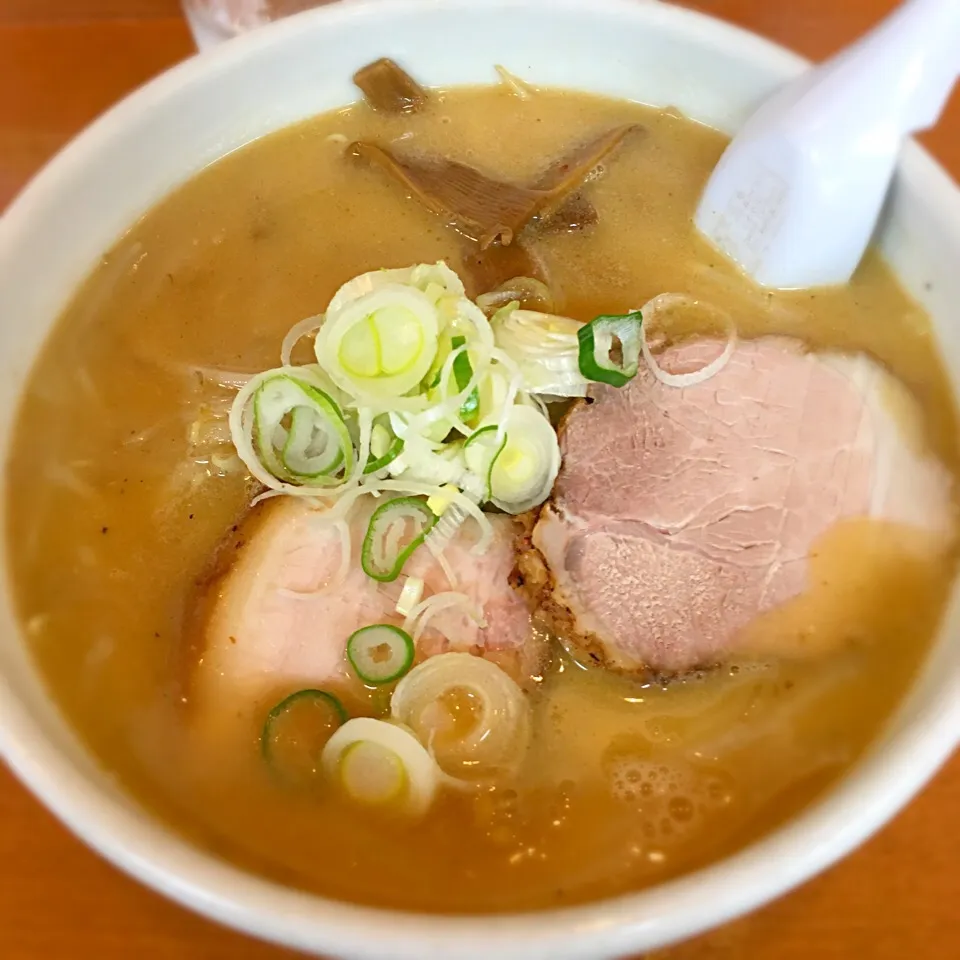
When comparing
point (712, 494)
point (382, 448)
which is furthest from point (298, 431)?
point (712, 494)

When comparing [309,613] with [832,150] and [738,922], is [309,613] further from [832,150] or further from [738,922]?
[832,150]

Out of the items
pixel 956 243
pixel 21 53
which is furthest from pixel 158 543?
pixel 21 53

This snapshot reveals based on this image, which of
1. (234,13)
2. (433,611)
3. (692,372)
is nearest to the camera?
(433,611)

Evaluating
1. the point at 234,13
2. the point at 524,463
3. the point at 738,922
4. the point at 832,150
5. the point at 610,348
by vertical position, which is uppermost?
the point at 234,13

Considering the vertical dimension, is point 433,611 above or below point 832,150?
below

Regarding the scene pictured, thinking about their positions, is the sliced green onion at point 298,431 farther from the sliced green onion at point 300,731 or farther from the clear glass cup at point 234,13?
the clear glass cup at point 234,13

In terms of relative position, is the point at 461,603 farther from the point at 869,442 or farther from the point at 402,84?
the point at 402,84

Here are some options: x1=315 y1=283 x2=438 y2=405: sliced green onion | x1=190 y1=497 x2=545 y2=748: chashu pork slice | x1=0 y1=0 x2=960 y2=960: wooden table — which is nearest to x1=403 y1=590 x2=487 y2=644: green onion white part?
x1=190 y1=497 x2=545 y2=748: chashu pork slice
